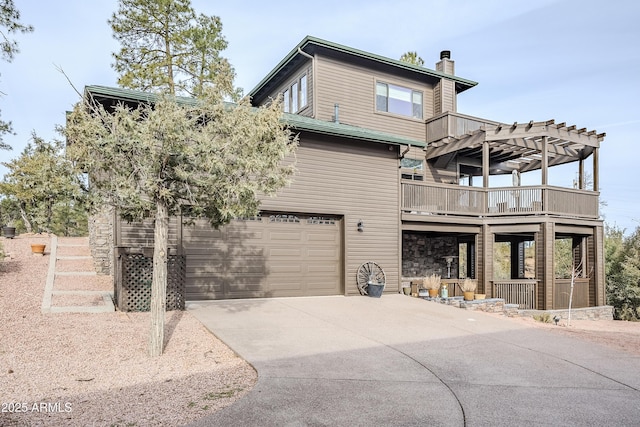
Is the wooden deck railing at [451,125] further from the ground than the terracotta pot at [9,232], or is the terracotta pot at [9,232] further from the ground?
the wooden deck railing at [451,125]

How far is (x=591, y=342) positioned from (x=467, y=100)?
14414 millimetres

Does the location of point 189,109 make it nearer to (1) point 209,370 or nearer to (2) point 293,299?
Result: (1) point 209,370

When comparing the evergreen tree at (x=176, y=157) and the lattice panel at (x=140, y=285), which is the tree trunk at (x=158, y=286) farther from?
the lattice panel at (x=140, y=285)

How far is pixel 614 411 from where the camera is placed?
4320 millimetres

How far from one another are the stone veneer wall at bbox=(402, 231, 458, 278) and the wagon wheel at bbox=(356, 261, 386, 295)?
3485 mm

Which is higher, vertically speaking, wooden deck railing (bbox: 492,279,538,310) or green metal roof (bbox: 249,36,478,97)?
green metal roof (bbox: 249,36,478,97)

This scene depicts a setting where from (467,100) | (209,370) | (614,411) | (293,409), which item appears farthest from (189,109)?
(467,100)

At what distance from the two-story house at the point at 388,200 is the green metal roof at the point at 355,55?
0.18 ft

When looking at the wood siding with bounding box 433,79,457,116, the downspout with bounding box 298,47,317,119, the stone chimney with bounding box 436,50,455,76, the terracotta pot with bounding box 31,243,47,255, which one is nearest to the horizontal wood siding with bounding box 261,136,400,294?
the downspout with bounding box 298,47,317,119

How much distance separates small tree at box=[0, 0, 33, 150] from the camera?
1210 centimetres

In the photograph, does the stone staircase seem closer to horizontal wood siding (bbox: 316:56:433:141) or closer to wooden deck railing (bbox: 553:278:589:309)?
horizontal wood siding (bbox: 316:56:433:141)

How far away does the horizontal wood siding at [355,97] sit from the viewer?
15.0m

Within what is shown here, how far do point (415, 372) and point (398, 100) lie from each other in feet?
42.2

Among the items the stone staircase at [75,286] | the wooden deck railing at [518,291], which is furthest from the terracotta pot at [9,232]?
the wooden deck railing at [518,291]
